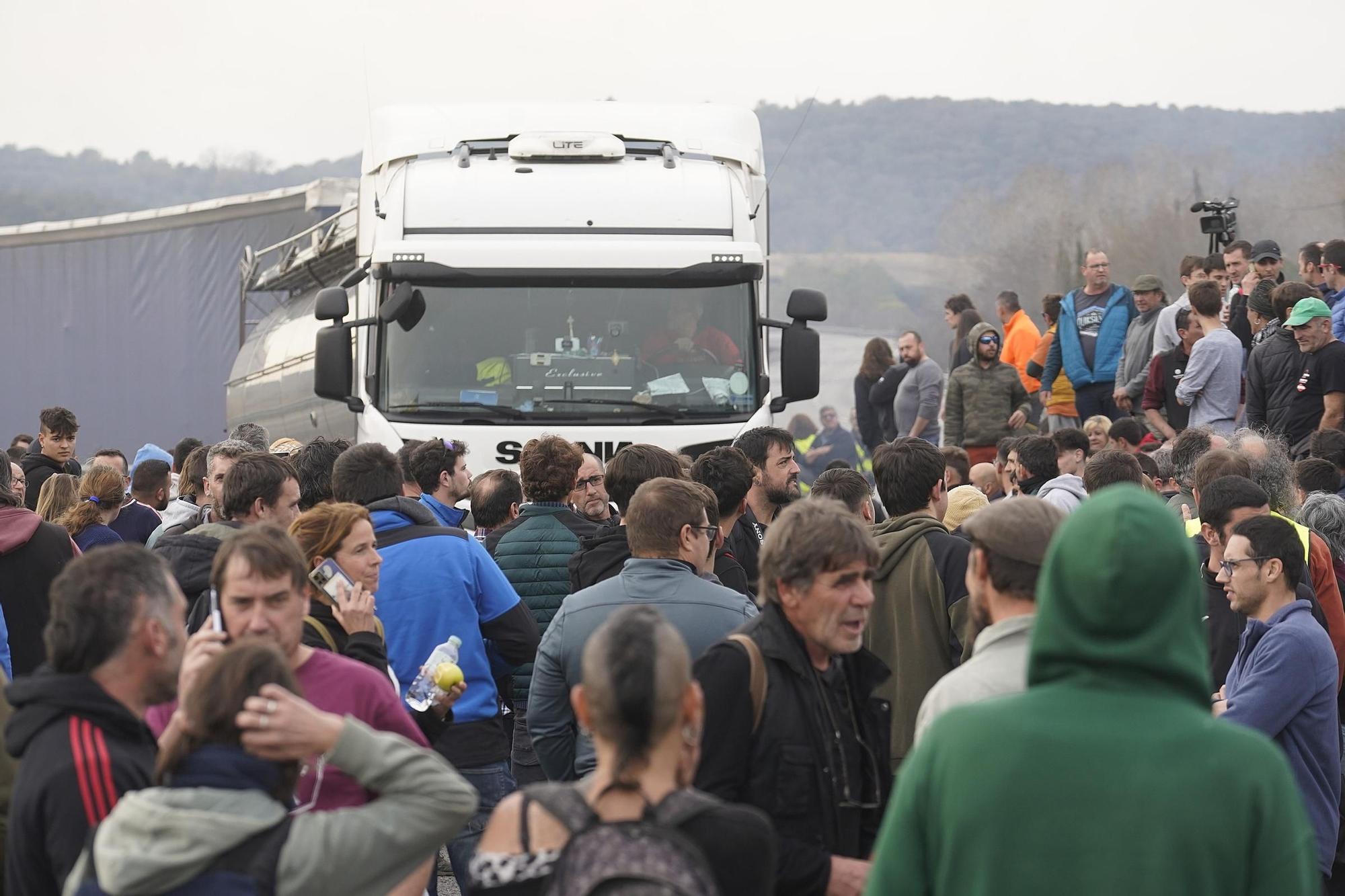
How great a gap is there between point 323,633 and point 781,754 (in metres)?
1.50

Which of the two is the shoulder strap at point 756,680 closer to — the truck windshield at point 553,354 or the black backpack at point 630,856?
the black backpack at point 630,856

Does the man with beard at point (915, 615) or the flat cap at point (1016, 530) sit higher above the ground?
the flat cap at point (1016, 530)

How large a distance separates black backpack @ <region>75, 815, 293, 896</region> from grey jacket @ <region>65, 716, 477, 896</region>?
0.5 inches

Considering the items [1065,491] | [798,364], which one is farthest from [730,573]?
[798,364]

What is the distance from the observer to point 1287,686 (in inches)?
202

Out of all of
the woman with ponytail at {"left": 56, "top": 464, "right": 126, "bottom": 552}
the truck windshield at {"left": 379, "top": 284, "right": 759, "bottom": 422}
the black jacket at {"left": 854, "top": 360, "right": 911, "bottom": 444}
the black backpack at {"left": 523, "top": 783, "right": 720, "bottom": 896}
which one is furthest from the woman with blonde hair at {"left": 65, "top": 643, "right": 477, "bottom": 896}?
the black jacket at {"left": 854, "top": 360, "right": 911, "bottom": 444}

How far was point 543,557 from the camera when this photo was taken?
6594 mm

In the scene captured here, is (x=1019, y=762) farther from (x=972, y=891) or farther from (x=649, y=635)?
(x=649, y=635)

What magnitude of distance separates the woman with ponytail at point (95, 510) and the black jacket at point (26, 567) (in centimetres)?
88

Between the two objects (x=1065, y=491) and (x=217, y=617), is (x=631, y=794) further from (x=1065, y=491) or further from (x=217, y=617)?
(x=1065, y=491)

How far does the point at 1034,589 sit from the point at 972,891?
1.09 m

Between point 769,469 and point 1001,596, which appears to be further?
point 769,469

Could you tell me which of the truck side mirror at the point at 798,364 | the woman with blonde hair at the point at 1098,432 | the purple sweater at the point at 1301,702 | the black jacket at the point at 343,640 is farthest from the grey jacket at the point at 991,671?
the woman with blonde hair at the point at 1098,432

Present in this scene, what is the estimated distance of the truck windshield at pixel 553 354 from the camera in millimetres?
10844
